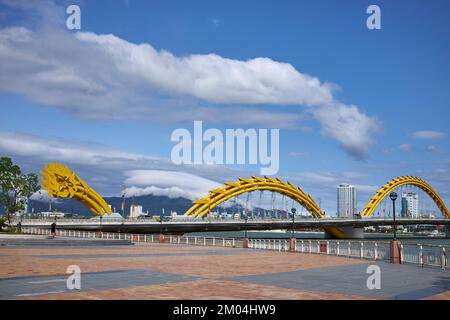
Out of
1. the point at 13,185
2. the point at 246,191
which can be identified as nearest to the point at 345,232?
the point at 246,191

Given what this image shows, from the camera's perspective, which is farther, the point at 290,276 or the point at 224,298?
the point at 290,276

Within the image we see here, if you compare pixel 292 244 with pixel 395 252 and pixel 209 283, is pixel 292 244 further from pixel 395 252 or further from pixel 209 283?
pixel 209 283

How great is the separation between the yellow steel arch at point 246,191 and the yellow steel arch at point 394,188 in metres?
16.8

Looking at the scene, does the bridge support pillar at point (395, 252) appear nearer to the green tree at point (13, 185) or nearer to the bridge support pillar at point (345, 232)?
the green tree at point (13, 185)

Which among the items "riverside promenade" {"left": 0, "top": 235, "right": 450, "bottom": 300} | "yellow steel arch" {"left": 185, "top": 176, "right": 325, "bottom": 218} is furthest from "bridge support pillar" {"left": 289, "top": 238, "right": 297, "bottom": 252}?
"yellow steel arch" {"left": 185, "top": 176, "right": 325, "bottom": 218}

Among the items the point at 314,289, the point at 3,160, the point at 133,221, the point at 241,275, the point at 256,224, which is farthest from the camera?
the point at 256,224

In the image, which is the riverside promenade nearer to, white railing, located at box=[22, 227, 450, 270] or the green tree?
white railing, located at box=[22, 227, 450, 270]

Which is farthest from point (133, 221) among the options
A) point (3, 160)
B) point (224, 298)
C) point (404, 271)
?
point (224, 298)

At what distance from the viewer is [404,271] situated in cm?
1986

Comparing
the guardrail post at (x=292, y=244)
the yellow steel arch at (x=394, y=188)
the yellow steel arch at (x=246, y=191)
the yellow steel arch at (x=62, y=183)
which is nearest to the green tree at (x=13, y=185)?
the yellow steel arch at (x=62, y=183)
